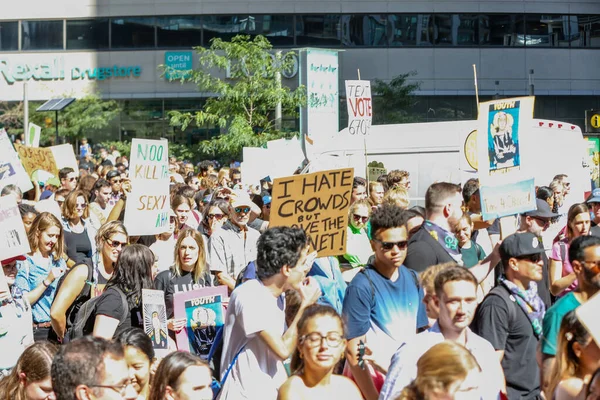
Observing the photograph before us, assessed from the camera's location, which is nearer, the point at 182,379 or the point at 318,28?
the point at 182,379

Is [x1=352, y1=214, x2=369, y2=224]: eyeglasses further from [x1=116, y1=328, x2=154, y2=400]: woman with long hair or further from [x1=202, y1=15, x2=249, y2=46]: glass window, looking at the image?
[x1=202, y1=15, x2=249, y2=46]: glass window

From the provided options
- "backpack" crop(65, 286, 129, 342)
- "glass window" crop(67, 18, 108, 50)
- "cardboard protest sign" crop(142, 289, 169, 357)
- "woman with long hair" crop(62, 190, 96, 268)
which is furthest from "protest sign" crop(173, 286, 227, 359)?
"glass window" crop(67, 18, 108, 50)

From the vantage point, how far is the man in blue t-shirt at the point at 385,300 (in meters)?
6.38

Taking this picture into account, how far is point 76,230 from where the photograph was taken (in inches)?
440

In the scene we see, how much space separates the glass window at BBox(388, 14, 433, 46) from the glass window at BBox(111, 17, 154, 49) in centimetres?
1000

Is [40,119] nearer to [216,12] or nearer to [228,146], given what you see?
[216,12]

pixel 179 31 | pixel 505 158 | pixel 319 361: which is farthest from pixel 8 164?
pixel 179 31

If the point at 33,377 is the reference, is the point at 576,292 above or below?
above

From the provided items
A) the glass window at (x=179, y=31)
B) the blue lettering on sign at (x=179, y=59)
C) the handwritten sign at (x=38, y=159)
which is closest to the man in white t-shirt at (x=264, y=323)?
the handwritten sign at (x=38, y=159)

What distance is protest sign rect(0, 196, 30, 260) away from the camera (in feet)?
26.3

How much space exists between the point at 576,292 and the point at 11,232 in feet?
13.7

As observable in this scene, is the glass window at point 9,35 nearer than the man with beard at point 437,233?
No

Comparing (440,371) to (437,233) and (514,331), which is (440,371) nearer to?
(514,331)

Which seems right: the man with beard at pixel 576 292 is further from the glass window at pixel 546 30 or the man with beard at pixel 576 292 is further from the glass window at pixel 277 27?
the glass window at pixel 546 30
